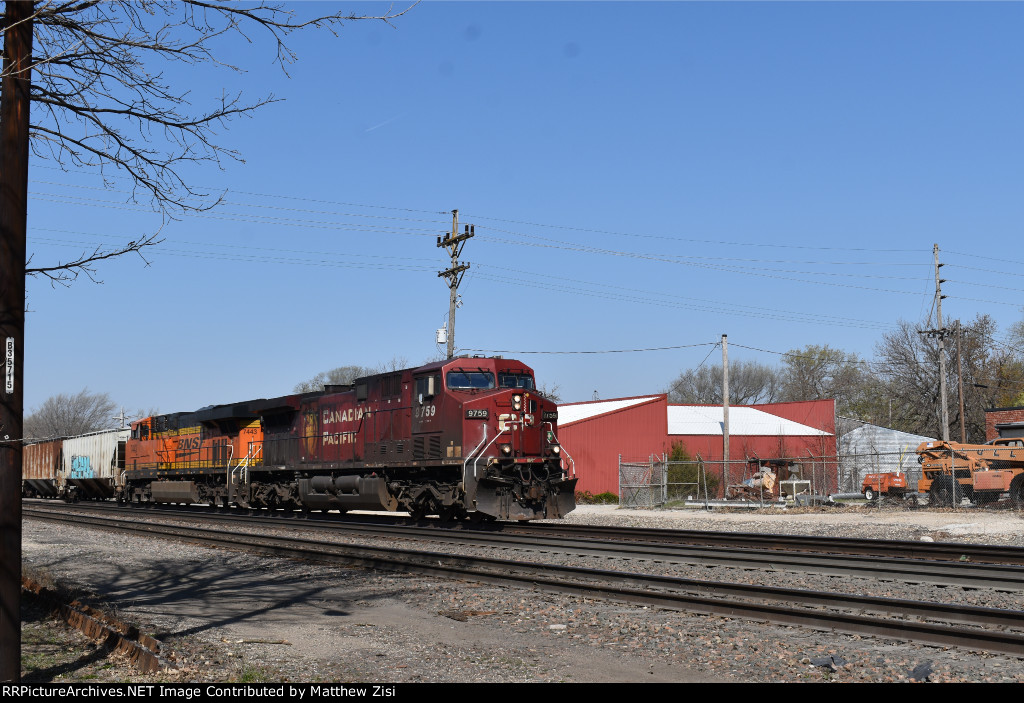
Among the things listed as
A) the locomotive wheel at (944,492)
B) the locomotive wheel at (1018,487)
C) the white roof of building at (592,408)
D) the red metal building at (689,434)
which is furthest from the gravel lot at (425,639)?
the white roof of building at (592,408)

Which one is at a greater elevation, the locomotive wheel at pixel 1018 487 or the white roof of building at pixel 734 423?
the white roof of building at pixel 734 423

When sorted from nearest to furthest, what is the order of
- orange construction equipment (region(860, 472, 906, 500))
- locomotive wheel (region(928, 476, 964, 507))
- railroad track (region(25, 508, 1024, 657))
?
railroad track (region(25, 508, 1024, 657)) < locomotive wheel (region(928, 476, 964, 507)) < orange construction equipment (region(860, 472, 906, 500))

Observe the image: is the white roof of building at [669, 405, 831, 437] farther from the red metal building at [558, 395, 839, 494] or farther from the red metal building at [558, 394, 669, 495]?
the red metal building at [558, 394, 669, 495]

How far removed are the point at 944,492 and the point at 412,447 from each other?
20266 millimetres

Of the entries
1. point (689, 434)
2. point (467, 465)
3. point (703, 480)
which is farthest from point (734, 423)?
point (467, 465)

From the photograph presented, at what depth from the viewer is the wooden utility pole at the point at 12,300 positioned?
18.3 ft

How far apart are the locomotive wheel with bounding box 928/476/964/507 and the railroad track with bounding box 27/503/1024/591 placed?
53.6ft

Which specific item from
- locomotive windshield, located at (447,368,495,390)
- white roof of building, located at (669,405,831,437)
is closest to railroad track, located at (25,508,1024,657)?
locomotive windshield, located at (447,368,495,390)

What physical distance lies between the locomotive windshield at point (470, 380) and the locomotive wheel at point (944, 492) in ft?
61.9

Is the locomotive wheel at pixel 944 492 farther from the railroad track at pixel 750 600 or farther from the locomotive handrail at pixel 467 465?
the railroad track at pixel 750 600

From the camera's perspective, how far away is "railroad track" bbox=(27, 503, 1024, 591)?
491 inches

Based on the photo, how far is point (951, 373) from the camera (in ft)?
220

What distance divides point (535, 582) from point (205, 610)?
13.8ft
